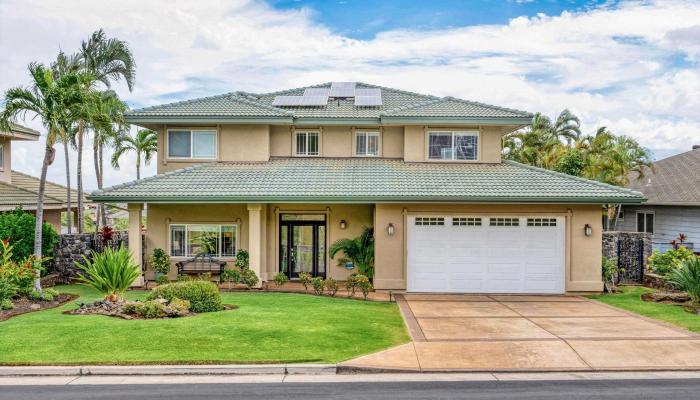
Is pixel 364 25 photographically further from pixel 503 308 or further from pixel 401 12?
pixel 503 308

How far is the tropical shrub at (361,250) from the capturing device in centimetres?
1952

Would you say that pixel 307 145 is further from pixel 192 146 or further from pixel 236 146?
pixel 192 146

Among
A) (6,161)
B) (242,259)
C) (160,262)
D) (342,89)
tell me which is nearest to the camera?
(160,262)

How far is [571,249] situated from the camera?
Result: 18.8 m

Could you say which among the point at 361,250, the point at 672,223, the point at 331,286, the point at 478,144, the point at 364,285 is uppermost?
the point at 478,144

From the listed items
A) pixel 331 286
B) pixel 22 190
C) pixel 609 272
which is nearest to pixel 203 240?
pixel 331 286

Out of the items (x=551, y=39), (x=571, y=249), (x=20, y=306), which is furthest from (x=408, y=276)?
(x=551, y=39)

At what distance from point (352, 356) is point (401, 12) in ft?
54.2

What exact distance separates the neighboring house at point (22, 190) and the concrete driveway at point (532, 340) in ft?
56.9

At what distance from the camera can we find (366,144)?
2239 centimetres

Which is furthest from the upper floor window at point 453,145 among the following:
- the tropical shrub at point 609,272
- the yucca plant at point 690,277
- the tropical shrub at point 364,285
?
the yucca plant at point 690,277

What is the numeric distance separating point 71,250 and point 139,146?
12.6 m

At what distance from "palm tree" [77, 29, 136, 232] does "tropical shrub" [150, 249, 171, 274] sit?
7.27m

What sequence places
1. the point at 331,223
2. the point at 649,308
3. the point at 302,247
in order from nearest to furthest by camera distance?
the point at 649,308, the point at 331,223, the point at 302,247
